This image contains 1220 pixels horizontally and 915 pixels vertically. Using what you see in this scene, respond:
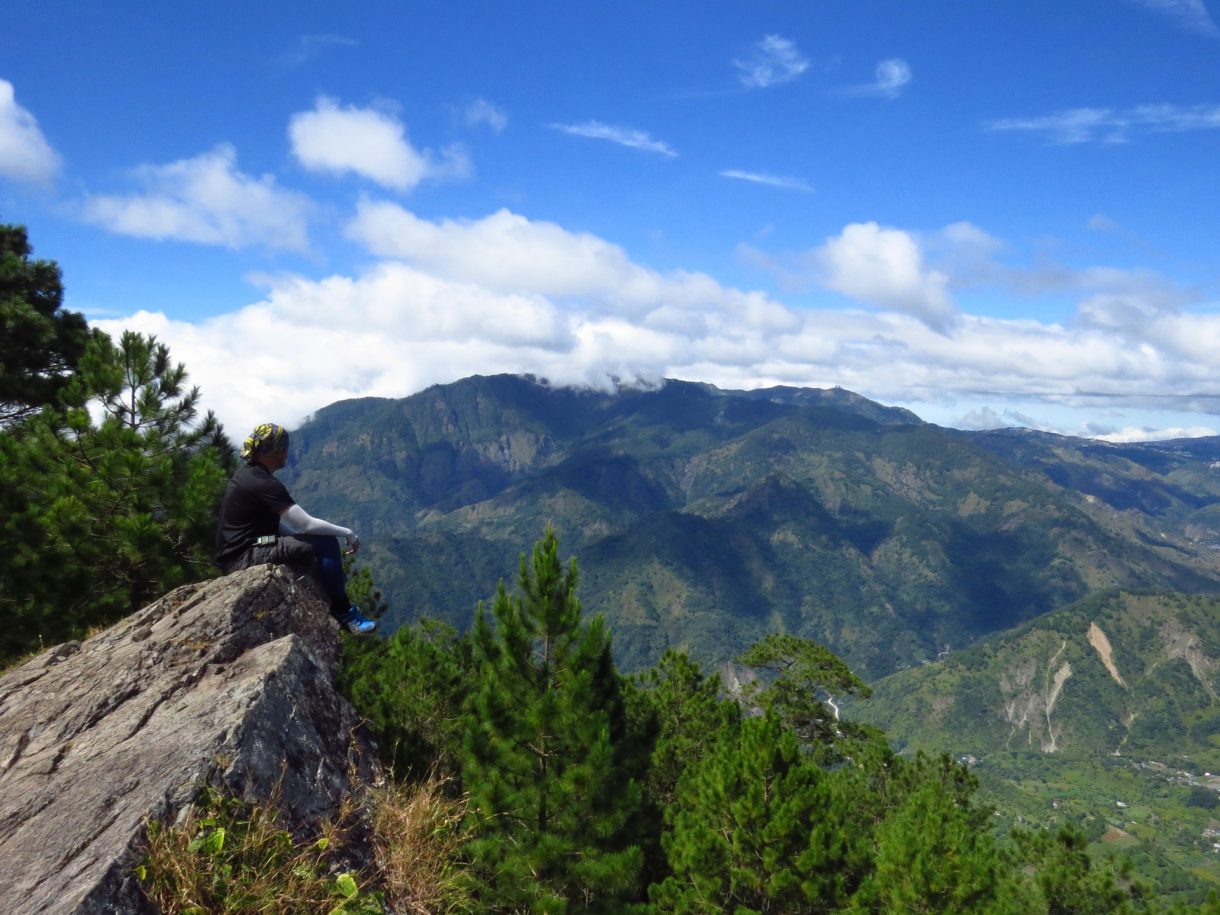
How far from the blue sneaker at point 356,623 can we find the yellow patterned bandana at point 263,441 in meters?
→ 2.81

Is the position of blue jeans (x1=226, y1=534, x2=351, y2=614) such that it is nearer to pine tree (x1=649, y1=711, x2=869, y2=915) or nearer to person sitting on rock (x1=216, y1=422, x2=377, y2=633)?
person sitting on rock (x1=216, y1=422, x2=377, y2=633)

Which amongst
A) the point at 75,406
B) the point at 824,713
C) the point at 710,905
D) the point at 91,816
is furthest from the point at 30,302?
the point at 824,713

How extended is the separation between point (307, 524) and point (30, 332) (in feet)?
57.7

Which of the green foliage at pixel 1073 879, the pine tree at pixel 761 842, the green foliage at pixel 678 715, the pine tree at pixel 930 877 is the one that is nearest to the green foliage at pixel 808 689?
the green foliage at pixel 678 715

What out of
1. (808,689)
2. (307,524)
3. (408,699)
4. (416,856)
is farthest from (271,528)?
(808,689)

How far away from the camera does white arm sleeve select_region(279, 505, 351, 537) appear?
29.9 feet

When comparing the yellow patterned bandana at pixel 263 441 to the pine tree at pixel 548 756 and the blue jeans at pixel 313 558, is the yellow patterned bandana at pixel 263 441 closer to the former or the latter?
the blue jeans at pixel 313 558

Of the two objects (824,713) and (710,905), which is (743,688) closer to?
(824,713)

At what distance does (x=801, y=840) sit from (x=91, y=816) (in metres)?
15.2

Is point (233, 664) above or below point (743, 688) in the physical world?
above

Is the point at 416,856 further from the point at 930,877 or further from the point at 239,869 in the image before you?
the point at 930,877

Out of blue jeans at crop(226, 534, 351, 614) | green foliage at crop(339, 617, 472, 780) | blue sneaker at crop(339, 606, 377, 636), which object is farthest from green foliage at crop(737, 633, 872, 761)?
blue jeans at crop(226, 534, 351, 614)

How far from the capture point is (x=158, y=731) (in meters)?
6.74

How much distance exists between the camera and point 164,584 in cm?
1304
